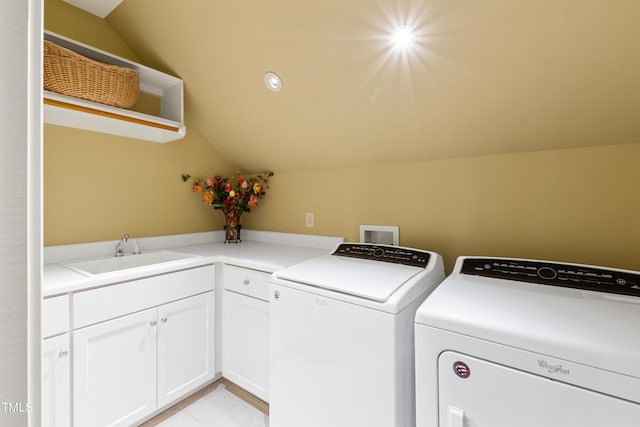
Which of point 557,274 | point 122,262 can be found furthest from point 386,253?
point 122,262

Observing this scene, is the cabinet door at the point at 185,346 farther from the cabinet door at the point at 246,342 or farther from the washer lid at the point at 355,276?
the washer lid at the point at 355,276

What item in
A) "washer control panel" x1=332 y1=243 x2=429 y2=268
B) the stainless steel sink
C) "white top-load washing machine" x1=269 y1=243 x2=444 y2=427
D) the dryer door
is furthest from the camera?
the stainless steel sink

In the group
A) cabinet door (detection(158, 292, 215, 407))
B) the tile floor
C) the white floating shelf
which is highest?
the white floating shelf

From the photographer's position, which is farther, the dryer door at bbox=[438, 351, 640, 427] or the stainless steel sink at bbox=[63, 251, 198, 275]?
the stainless steel sink at bbox=[63, 251, 198, 275]

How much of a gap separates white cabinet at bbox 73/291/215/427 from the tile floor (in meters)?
0.12

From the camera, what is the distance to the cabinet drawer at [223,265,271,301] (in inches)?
66.8

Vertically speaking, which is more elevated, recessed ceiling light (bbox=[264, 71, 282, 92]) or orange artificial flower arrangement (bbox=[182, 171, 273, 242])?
recessed ceiling light (bbox=[264, 71, 282, 92])

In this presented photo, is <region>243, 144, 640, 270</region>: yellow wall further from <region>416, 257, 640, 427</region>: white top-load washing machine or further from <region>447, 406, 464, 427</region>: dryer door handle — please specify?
<region>447, 406, 464, 427</region>: dryer door handle

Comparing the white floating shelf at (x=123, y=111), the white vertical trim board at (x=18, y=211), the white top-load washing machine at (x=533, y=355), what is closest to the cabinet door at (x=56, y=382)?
the white floating shelf at (x=123, y=111)

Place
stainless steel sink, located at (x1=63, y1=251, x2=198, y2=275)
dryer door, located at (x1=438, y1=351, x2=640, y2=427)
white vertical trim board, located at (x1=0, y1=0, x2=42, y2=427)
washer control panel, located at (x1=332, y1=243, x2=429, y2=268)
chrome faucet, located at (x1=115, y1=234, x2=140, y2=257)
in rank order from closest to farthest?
white vertical trim board, located at (x1=0, y1=0, x2=42, y2=427)
dryer door, located at (x1=438, y1=351, x2=640, y2=427)
washer control panel, located at (x1=332, y1=243, x2=429, y2=268)
stainless steel sink, located at (x1=63, y1=251, x2=198, y2=275)
chrome faucet, located at (x1=115, y1=234, x2=140, y2=257)

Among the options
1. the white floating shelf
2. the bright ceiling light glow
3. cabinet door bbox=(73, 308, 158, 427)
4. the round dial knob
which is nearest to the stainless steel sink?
cabinet door bbox=(73, 308, 158, 427)

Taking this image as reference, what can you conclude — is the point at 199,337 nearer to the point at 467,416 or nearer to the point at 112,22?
the point at 467,416

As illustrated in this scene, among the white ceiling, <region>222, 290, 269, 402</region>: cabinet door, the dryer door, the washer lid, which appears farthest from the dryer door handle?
the white ceiling

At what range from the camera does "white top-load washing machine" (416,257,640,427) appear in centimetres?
74
